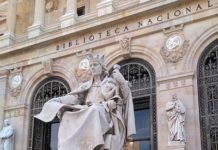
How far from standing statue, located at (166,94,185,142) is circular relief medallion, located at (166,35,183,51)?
2140 millimetres

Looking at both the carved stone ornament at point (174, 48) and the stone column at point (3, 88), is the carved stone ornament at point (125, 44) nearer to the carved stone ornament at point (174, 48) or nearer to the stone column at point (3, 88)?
the carved stone ornament at point (174, 48)

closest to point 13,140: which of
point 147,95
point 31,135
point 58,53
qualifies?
point 31,135

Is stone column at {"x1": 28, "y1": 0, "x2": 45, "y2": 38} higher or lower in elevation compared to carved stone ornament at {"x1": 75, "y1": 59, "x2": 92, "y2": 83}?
higher

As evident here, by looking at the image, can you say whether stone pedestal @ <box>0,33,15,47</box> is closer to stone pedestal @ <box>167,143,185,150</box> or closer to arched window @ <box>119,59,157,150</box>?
arched window @ <box>119,59,157,150</box>

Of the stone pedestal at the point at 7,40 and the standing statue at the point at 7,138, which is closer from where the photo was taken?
the standing statue at the point at 7,138

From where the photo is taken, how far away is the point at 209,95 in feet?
49.8

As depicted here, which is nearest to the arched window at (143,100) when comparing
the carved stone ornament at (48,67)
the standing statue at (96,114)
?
the carved stone ornament at (48,67)

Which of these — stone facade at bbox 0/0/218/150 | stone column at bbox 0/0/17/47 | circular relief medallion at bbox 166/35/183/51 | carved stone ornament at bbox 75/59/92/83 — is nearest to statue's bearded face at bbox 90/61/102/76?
stone facade at bbox 0/0/218/150

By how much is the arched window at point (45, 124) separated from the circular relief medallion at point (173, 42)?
15.4 ft

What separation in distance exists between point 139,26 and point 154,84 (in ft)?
8.05

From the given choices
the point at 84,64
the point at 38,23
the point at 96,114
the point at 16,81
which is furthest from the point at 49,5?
the point at 96,114

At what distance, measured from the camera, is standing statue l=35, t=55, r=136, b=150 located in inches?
296

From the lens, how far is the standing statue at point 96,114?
296 inches

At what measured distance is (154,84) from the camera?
16.3 m
